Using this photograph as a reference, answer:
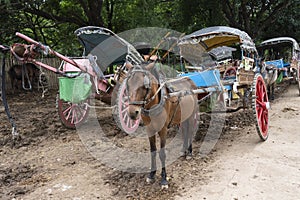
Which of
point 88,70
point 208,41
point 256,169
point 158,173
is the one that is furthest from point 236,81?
point 88,70

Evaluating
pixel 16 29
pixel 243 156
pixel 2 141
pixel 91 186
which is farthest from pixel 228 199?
pixel 16 29

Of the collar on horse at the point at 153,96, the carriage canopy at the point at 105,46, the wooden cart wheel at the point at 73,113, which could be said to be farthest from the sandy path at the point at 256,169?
the wooden cart wheel at the point at 73,113

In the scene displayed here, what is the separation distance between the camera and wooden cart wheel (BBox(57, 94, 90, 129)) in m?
6.41

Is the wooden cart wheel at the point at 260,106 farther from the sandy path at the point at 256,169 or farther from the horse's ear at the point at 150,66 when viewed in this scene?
the horse's ear at the point at 150,66

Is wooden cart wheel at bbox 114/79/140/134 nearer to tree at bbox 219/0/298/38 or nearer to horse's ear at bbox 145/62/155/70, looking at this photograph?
horse's ear at bbox 145/62/155/70

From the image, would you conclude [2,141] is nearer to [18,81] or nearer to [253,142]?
[253,142]

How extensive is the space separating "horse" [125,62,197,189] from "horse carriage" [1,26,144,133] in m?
1.24

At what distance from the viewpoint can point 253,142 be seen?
5.26 metres

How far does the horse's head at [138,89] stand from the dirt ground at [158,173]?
3.89 feet

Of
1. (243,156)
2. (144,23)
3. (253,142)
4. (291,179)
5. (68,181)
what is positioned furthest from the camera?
(144,23)

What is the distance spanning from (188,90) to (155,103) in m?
1.09

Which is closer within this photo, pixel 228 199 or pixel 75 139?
pixel 228 199

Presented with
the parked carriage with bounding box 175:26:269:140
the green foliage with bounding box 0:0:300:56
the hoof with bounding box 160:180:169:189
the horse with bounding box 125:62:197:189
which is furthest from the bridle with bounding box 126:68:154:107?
the green foliage with bounding box 0:0:300:56

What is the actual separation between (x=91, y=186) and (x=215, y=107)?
291 centimetres
